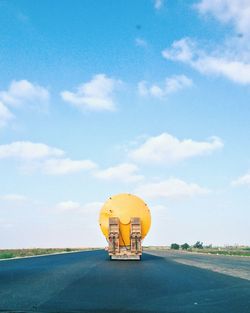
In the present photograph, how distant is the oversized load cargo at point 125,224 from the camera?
26859 mm

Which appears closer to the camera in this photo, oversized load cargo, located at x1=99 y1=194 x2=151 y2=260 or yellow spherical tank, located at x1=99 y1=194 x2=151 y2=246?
oversized load cargo, located at x1=99 y1=194 x2=151 y2=260

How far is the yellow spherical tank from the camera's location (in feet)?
90.1

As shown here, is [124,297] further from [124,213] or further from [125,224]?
[124,213]

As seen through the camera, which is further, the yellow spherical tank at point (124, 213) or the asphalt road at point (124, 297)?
the yellow spherical tank at point (124, 213)

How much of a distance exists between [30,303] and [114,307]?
6.05 feet

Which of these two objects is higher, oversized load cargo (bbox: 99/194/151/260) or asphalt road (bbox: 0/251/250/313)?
oversized load cargo (bbox: 99/194/151/260)

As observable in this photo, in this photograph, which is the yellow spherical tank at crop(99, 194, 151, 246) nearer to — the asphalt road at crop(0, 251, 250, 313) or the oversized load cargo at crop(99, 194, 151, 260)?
the oversized load cargo at crop(99, 194, 151, 260)

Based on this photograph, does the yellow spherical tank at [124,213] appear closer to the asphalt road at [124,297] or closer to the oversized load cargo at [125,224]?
the oversized load cargo at [125,224]

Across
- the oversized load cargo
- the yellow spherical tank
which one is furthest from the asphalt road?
the yellow spherical tank

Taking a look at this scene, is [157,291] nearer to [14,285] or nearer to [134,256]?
[14,285]

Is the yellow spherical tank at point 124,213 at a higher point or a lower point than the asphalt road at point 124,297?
higher

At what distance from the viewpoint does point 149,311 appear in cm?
823

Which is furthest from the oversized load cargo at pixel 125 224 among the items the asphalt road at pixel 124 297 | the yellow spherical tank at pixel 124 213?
the asphalt road at pixel 124 297

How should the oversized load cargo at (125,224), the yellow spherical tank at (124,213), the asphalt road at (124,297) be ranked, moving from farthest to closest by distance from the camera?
the yellow spherical tank at (124,213)
the oversized load cargo at (125,224)
the asphalt road at (124,297)
